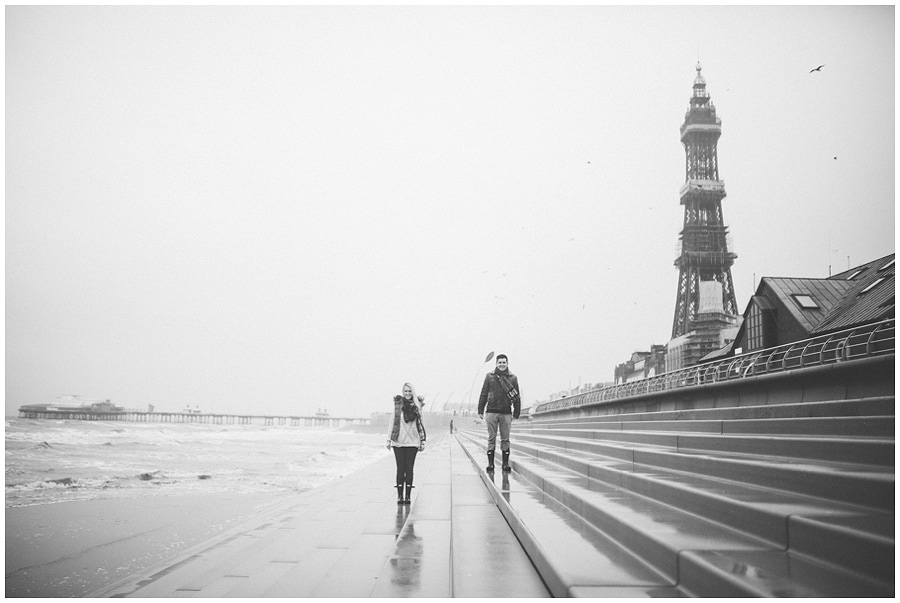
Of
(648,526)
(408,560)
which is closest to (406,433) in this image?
(408,560)

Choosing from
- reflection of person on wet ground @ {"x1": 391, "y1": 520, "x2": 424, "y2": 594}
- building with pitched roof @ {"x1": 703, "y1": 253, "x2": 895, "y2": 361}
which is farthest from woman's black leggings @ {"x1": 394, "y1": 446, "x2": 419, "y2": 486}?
building with pitched roof @ {"x1": 703, "y1": 253, "x2": 895, "y2": 361}

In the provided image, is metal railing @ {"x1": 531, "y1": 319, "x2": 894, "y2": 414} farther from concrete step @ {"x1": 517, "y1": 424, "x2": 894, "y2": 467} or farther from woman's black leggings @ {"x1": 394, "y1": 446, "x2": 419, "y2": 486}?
woman's black leggings @ {"x1": 394, "y1": 446, "x2": 419, "y2": 486}

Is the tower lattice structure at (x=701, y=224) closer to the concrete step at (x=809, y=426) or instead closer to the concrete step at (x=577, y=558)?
the concrete step at (x=809, y=426)

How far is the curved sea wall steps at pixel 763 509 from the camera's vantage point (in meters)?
2.67

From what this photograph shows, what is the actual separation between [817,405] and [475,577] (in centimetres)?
484

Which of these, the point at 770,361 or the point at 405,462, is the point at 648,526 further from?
the point at 770,361

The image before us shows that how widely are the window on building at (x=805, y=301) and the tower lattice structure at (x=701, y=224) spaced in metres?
49.0

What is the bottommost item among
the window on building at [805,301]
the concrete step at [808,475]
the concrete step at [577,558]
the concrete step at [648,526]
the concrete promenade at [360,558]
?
the concrete promenade at [360,558]

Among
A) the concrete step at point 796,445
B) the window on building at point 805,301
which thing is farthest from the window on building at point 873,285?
the concrete step at point 796,445

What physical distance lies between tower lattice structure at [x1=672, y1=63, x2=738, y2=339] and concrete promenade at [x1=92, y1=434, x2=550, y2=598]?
72.7 metres

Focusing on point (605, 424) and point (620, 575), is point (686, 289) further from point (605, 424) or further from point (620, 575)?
point (620, 575)

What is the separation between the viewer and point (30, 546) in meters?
→ 7.23

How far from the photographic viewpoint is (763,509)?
3.35m

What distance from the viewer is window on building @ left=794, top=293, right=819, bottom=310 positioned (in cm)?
2534
